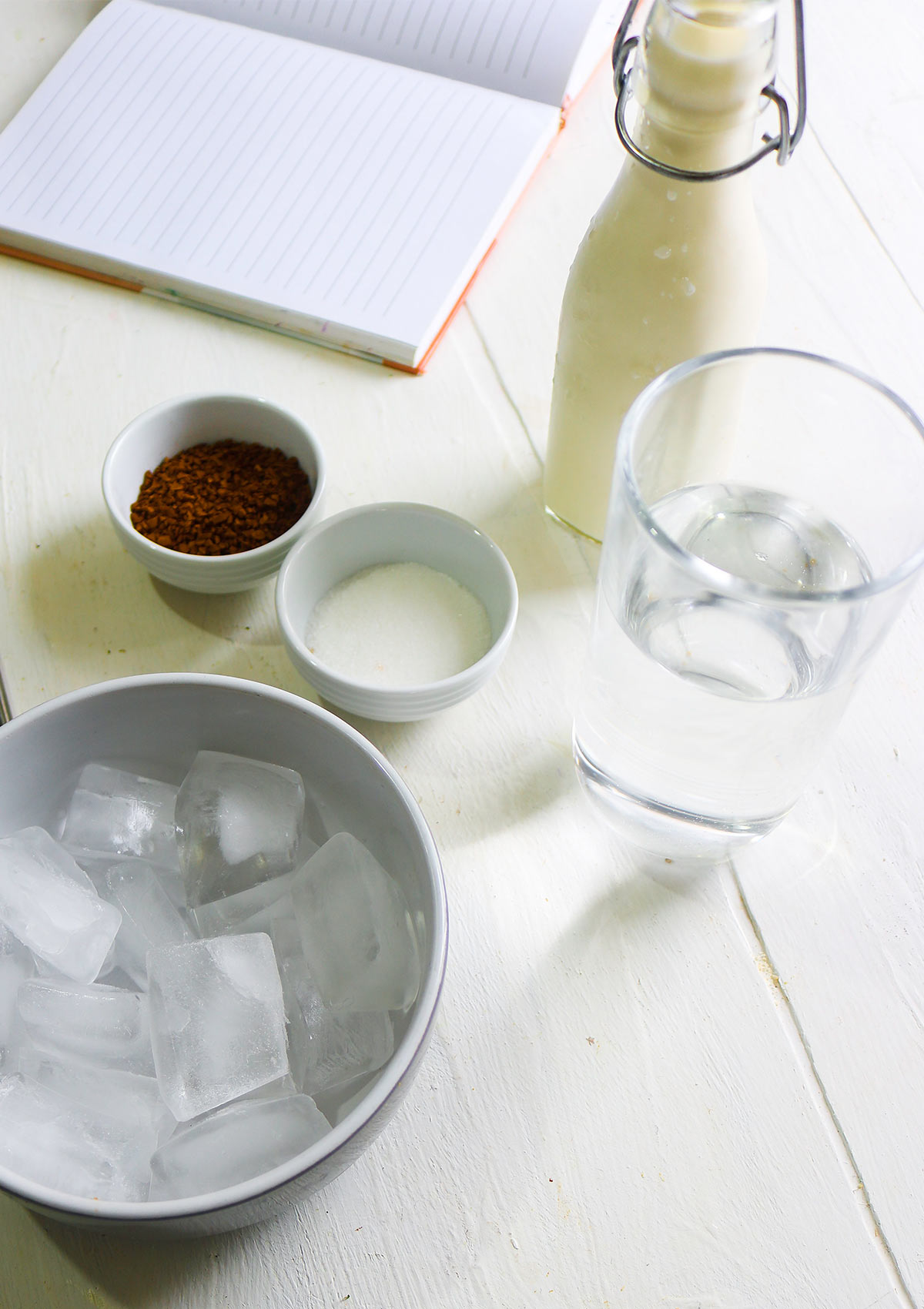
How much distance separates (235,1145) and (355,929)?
0.10 meters

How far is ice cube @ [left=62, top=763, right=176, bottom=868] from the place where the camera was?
499 millimetres

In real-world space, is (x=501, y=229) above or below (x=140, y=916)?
above

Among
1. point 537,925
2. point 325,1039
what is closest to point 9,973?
point 325,1039

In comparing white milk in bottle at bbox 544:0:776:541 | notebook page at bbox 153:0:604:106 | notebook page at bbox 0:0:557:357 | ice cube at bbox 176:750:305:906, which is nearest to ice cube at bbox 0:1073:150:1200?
ice cube at bbox 176:750:305:906

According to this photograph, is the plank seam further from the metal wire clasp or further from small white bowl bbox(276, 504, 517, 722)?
the metal wire clasp

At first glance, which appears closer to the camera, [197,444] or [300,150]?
[197,444]

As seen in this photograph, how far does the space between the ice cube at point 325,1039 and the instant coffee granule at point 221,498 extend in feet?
0.82

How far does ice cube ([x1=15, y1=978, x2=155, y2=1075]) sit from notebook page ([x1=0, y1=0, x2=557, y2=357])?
0.45 m

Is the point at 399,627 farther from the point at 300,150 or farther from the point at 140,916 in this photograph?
the point at 300,150

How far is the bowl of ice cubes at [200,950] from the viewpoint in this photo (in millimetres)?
394

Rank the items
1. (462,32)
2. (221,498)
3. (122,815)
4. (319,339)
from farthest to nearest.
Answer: (462,32) → (319,339) → (221,498) → (122,815)

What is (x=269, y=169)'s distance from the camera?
0.82m

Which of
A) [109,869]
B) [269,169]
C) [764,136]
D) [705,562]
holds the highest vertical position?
[764,136]

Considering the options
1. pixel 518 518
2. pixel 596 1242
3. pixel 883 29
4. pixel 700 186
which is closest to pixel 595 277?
pixel 700 186
